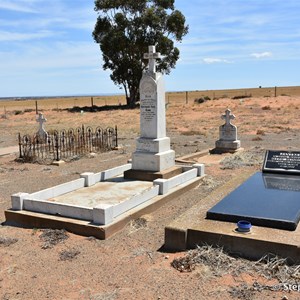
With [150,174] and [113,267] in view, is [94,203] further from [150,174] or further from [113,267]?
[113,267]

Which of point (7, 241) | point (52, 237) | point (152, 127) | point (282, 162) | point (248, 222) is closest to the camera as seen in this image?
point (248, 222)

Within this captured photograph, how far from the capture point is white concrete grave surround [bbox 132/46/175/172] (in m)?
9.90

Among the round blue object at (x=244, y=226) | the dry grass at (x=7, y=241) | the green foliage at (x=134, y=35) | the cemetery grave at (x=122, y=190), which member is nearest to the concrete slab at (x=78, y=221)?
the cemetery grave at (x=122, y=190)

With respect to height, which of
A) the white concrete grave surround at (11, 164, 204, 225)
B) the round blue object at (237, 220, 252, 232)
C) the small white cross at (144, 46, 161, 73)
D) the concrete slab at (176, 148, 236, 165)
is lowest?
the concrete slab at (176, 148, 236, 165)

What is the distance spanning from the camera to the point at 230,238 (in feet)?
17.7

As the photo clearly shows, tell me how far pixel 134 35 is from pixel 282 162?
119 feet

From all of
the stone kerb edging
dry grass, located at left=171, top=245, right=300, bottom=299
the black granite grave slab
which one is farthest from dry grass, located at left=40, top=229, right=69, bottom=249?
the stone kerb edging

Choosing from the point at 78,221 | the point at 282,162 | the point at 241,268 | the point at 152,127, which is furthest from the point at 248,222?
the point at 152,127

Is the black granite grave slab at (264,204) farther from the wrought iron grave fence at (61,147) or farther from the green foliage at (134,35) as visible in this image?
the green foliage at (134,35)

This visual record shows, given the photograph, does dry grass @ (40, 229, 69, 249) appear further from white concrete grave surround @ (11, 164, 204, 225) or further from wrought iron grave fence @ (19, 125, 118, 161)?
wrought iron grave fence @ (19, 125, 118, 161)

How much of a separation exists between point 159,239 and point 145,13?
3833 cm

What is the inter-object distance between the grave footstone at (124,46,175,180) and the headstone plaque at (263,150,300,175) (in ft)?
8.61

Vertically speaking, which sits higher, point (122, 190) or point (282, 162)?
point (282, 162)

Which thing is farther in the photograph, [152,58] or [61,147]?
[61,147]
